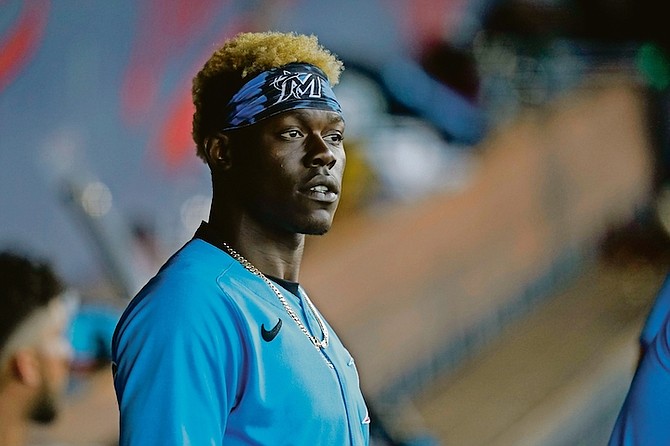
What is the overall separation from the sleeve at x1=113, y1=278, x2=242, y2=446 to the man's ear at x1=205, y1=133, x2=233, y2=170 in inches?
9.1

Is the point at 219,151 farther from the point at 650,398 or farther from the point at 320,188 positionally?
the point at 650,398

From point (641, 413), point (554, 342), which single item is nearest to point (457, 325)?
point (554, 342)

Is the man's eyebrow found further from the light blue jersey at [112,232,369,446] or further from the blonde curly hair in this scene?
the light blue jersey at [112,232,369,446]

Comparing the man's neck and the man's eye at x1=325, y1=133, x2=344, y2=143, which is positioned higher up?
the man's eye at x1=325, y1=133, x2=344, y2=143

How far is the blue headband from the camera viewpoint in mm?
1706

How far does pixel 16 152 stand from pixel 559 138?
248 centimetres

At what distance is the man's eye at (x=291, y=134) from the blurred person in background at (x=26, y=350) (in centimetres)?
174

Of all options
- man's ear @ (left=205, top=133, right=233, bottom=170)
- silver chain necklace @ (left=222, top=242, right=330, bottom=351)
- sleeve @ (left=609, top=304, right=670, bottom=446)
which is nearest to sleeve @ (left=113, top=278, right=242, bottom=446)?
silver chain necklace @ (left=222, top=242, right=330, bottom=351)

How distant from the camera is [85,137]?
3.84 metres

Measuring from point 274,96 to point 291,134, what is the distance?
0.20ft

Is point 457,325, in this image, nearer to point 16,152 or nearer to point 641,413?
point 16,152

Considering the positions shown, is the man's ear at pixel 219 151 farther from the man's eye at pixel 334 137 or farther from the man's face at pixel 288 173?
the man's eye at pixel 334 137

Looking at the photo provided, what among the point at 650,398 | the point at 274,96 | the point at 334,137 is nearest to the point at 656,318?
the point at 650,398

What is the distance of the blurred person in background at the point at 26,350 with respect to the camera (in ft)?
10.5
